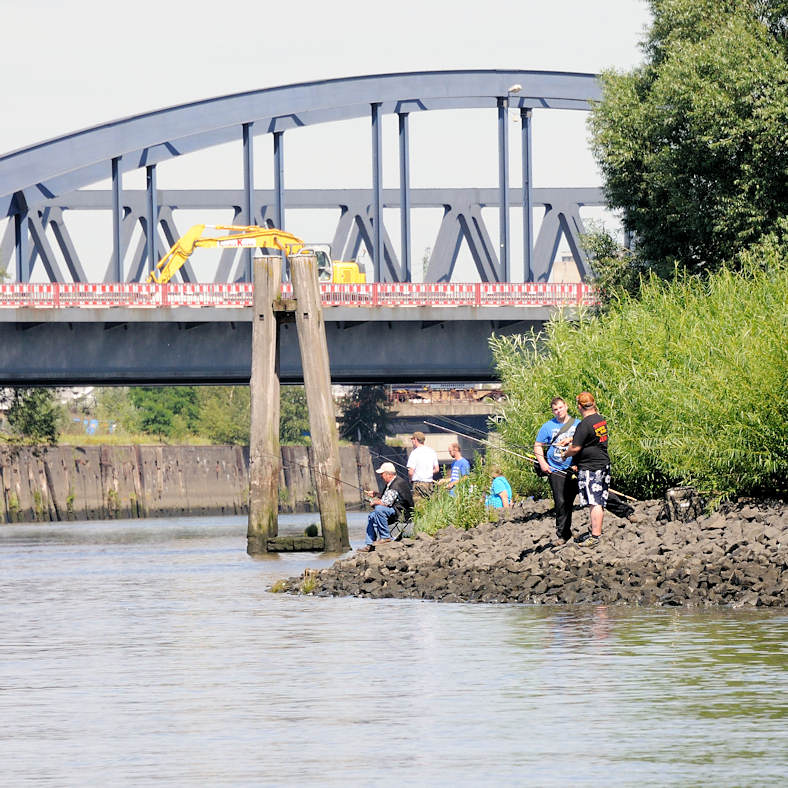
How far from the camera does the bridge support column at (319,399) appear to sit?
33656mm

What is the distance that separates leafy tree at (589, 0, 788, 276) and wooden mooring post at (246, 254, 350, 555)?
27.1ft

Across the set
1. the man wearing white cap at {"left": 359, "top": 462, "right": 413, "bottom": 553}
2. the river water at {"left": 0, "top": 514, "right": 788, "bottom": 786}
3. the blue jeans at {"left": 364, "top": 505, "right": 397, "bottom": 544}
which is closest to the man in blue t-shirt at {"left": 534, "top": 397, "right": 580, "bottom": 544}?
the river water at {"left": 0, "top": 514, "right": 788, "bottom": 786}

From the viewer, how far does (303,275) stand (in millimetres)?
33594

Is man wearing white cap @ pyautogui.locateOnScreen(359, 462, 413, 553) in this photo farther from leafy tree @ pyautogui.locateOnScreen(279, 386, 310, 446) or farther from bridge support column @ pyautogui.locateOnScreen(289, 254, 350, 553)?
leafy tree @ pyautogui.locateOnScreen(279, 386, 310, 446)

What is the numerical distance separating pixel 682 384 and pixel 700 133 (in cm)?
1441

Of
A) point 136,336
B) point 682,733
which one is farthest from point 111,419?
point 682,733

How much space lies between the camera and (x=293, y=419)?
109m

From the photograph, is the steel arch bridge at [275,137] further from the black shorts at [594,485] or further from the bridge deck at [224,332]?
the black shorts at [594,485]

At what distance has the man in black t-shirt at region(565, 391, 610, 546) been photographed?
20.7 metres

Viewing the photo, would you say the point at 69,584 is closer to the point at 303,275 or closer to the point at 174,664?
the point at 303,275

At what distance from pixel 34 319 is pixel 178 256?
13379mm

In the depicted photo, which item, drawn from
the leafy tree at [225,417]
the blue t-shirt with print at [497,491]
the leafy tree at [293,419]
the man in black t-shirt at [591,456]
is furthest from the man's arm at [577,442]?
the leafy tree at [293,419]

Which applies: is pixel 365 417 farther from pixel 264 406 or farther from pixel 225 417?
pixel 264 406

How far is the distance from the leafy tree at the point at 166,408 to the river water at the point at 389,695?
88.4 m
